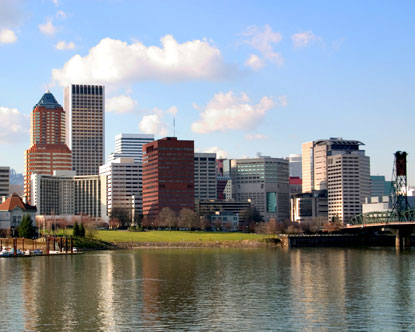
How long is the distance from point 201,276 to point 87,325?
52812mm

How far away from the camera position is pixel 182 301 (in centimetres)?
9869

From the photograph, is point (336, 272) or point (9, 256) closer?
point (336, 272)

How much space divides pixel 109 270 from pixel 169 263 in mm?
22241

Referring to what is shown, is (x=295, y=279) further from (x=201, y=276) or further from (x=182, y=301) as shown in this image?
(x=182, y=301)

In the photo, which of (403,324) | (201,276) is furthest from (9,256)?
(403,324)

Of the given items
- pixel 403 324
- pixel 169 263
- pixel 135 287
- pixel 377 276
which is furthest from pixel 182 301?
pixel 169 263

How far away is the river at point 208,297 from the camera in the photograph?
82062mm

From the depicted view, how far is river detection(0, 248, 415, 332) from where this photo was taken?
82062mm

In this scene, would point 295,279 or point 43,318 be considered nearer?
point 43,318

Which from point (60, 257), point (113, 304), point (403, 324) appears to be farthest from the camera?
point (60, 257)

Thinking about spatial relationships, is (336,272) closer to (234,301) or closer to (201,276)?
(201,276)

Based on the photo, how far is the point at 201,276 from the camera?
13312 cm

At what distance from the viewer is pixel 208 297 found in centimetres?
10288

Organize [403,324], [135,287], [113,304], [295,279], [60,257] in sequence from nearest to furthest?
1. [403,324]
2. [113,304]
3. [135,287]
4. [295,279]
5. [60,257]
